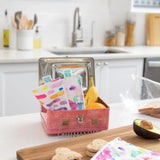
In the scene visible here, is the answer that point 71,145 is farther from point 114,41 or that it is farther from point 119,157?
point 114,41

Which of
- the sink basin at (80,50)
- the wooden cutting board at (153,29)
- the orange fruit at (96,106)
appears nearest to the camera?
the orange fruit at (96,106)

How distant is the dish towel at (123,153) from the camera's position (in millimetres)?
929

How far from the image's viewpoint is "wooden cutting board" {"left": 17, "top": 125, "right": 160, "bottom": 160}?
959mm

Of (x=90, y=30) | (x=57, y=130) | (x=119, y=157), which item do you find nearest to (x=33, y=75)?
(x=90, y=30)

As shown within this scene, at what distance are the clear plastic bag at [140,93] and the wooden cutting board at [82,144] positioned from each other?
0.19 metres

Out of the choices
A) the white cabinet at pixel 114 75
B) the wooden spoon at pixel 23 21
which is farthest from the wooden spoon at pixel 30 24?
the white cabinet at pixel 114 75

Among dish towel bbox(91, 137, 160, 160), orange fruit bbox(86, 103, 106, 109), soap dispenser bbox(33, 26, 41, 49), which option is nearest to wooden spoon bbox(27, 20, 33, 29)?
soap dispenser bbox(33, 26, 41, 49)

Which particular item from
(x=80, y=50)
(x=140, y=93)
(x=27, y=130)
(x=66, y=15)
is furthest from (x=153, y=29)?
(x=27, y=130)

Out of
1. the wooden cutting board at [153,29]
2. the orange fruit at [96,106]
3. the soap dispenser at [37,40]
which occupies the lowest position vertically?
the orange fruit at [96,106]

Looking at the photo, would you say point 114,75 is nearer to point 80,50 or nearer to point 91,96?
point 80,50

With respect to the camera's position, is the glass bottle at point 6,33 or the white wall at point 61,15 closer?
the glass bottle at point 6,33

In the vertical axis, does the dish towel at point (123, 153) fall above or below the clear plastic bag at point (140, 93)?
below

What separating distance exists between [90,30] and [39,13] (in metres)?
0.61

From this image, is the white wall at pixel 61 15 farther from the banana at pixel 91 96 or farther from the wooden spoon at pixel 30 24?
the banana at pixel 91 96
